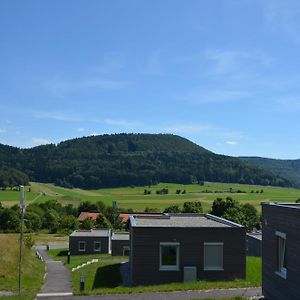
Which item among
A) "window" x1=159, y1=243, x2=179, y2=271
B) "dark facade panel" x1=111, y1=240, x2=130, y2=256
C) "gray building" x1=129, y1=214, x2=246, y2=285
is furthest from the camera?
"dark facade panel" x1=111, y1=240, x2=130, y2=256

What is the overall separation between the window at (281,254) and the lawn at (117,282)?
4726 millimetres

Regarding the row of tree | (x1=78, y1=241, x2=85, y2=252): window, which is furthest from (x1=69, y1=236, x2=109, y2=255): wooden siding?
the row of tree

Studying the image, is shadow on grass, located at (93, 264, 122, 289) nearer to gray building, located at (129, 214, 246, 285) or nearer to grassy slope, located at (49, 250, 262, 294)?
grassy slope, located at (49, 250, 262, 294)

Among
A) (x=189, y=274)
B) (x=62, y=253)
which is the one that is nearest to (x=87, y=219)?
(x=62, y=253)

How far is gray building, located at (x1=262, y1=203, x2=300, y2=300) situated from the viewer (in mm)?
14984

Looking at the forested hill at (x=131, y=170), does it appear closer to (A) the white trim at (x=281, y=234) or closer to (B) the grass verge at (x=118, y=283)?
(B) the grass verge at (x=118, y=283)

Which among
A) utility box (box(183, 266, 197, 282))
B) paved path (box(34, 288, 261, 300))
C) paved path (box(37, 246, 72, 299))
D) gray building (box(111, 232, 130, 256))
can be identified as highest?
paved path (box(34, 288, 261, 300))

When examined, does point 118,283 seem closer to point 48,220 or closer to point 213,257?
point 213,257

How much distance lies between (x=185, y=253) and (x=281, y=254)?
996 cm

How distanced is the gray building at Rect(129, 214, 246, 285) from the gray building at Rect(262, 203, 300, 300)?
8316mm

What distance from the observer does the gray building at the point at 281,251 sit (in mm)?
14984

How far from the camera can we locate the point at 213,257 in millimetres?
26438

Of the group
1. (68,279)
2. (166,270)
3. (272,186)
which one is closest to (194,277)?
(166,270)

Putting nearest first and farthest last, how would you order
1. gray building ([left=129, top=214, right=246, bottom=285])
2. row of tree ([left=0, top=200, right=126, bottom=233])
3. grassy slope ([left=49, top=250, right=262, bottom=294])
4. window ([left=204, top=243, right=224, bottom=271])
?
grassy slope ([left=49, top=250, right=262, bottom=294]) < gray building ([left=129, top=214, right=246, bottom=285]) < window ([left=204, top=243, right=224, bottom=271]) < row of tree ([left=0, top=200, right=126, bottom=233])
